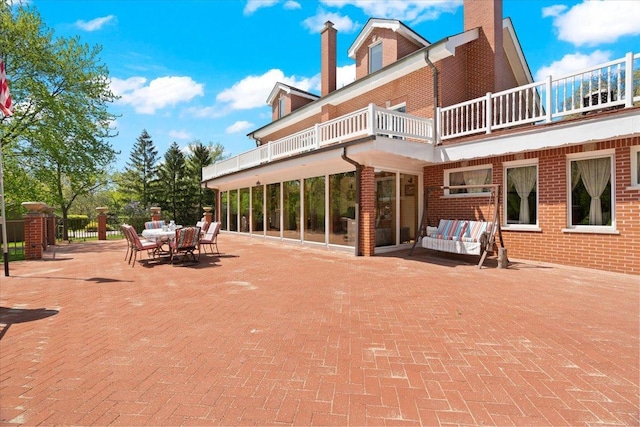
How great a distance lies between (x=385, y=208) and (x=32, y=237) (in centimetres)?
1201

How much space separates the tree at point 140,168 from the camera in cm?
3847

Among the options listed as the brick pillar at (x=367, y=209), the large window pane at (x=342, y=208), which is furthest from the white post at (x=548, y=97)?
the large window pane at (x=342, y=208)

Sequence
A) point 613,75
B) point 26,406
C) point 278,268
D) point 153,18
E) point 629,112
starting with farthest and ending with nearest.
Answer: point 153,18, point 278,268, point 613,75, point 629,112, point 26,406

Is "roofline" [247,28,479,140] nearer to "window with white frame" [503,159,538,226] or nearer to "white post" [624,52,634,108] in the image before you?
"window with white frame" [503,159,538,226]

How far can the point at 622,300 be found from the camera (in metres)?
5.02

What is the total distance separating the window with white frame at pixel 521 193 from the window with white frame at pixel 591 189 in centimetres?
80

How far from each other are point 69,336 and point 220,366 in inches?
87.7

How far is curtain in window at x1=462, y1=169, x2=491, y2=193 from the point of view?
951cm

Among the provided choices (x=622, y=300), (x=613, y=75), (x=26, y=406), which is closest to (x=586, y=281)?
(x=622, y=300)

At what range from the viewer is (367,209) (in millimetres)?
9609

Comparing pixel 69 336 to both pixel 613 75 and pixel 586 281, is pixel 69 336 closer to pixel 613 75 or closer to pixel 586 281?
pixel 586 281

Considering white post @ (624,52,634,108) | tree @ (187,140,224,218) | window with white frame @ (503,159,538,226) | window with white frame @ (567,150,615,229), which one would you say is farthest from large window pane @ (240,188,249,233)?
tree @ (187,140,224,218)

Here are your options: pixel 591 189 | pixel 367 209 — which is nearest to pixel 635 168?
pixel 591 189

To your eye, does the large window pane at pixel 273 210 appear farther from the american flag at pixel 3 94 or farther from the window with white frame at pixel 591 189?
the window with white frame at pixel 591 189
